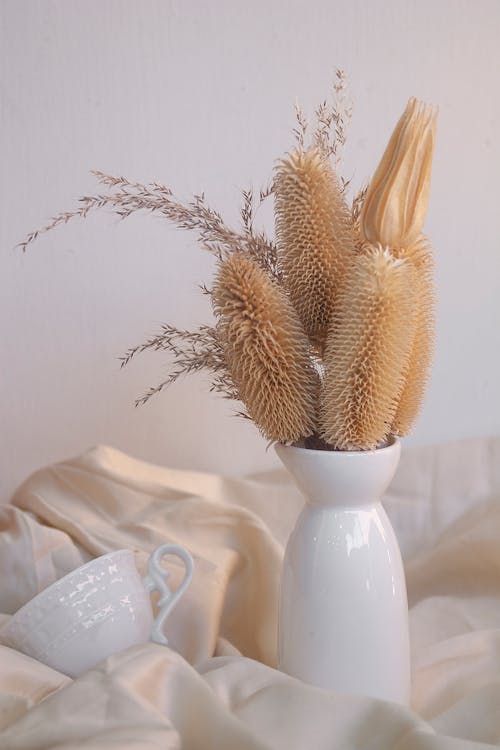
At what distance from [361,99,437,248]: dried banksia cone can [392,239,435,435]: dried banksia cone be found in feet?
0.08

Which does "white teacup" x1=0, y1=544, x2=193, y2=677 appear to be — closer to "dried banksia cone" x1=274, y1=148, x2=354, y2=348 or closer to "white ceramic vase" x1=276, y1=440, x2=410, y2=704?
"white ceramic vase" x1=276, y1=440, x2=410, y2=704

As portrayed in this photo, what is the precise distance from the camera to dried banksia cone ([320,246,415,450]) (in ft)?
1.72

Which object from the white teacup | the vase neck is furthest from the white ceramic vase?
the white teacup

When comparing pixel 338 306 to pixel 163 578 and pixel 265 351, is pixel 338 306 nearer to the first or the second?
pixel 265 351

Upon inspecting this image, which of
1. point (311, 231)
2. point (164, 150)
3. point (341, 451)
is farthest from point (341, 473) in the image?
point (164, 150)

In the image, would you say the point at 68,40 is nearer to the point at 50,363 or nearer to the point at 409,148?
the point at 50,363

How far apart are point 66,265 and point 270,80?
26cm

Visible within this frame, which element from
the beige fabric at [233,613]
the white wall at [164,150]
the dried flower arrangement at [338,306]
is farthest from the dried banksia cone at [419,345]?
the white wall at [164,150]

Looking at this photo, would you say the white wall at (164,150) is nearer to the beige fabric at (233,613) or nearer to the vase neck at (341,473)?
the beige fabric at (233,613)

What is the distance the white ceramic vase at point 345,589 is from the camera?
581 millimetres

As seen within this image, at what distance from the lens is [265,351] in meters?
A: 0.55

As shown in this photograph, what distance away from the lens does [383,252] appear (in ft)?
1.74

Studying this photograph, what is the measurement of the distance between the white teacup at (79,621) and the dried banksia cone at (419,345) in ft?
0.66

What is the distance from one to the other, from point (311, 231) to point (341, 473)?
0.45 feet
